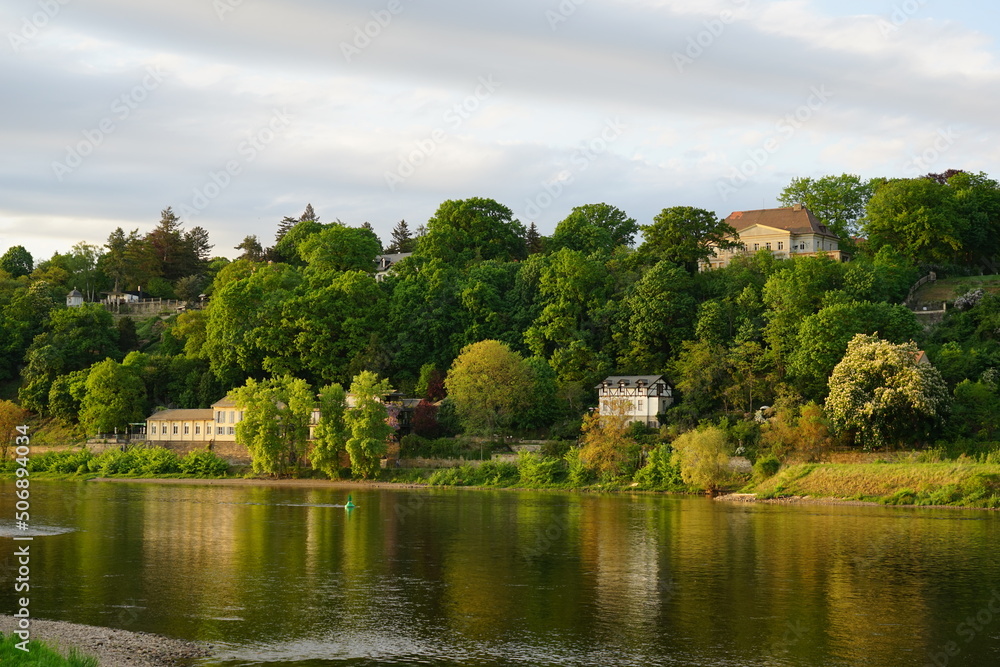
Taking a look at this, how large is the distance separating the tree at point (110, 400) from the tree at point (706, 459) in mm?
58691

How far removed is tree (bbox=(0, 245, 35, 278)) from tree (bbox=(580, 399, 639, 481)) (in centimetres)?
10925

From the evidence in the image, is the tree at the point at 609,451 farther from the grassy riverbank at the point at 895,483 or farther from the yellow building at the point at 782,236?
the yellow building at the point at 782,236

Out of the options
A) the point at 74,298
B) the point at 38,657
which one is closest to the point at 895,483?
the point at 38,657

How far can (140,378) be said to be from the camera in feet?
345

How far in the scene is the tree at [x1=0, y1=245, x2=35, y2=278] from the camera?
150750 mm

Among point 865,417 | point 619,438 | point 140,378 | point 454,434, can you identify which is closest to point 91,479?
point 140,378

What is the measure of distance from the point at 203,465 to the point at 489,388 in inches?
1134

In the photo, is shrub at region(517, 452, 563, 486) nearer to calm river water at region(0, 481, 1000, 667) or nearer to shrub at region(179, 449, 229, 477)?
calm river water at region(0, 481, 1000, 667)

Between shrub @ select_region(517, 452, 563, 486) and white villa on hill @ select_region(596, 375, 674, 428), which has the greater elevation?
white villa on hill @ select_region(596, 375, 674, 428)

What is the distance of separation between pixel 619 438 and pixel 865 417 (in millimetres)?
18391

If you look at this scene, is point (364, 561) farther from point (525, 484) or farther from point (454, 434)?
point (454, 434)

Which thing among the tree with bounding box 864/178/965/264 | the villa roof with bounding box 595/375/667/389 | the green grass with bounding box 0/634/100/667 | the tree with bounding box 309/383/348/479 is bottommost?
the green grass with bounding box 0/634/100/667

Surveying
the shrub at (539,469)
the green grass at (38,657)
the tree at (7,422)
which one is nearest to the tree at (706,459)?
the shrub at (539,469)

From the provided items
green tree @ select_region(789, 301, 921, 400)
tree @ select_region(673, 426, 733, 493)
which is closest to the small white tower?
tree @ select_region(673, 426, 733, 493)
